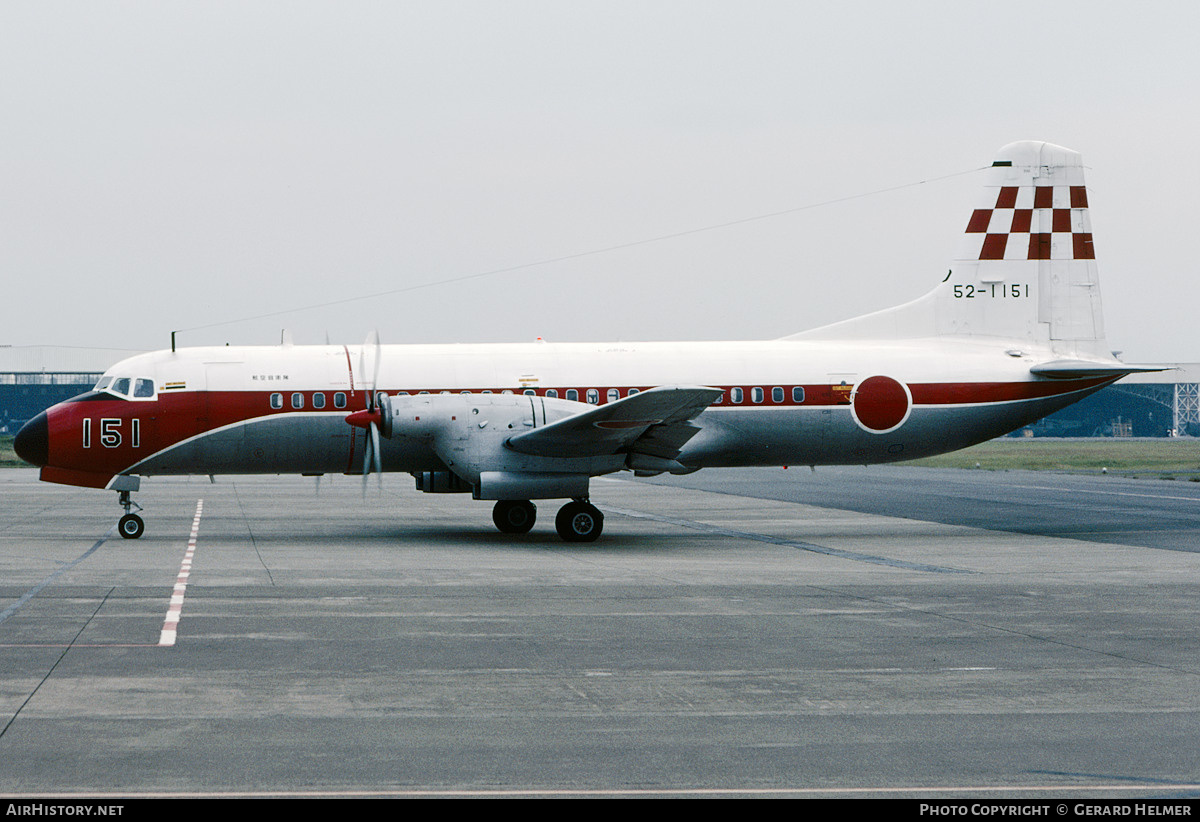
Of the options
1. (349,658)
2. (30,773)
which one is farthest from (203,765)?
(349,658)

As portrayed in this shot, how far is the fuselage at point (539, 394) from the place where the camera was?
23094 millimetres

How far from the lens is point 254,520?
1114 inches

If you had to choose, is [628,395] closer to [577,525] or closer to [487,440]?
[577,525]

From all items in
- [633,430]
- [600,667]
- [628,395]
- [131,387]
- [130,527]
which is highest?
[131,387]

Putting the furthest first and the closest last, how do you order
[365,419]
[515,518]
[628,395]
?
[515,518] < [628,395] < [365,419]

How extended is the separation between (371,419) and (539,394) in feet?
11.8

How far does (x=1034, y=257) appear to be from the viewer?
1041 inches

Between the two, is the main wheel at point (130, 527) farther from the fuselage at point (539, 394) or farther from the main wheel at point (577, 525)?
the main wheel at point (577, 525)

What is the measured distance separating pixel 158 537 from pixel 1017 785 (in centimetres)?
2013

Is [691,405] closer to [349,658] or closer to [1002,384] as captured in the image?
[1002,384]

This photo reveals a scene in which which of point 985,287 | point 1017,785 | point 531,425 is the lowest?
point 1017,785

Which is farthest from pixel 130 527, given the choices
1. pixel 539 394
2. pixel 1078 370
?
pixel 1078 370

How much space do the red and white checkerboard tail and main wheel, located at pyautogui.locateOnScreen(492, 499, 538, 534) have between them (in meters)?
9.92
